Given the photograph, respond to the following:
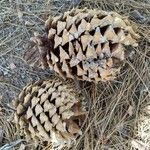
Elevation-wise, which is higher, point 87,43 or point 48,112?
point 87,43

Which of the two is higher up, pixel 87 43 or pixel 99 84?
pixel 87 43

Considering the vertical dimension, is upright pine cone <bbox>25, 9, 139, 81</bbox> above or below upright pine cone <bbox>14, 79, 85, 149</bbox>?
above

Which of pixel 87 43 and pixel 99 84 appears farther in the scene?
pixel 99 84

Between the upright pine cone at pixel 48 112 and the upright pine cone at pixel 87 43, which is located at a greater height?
the upright pine cone at pixel 87 43

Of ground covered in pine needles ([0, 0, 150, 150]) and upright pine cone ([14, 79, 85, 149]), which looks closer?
upright pine cone ([14, 79, 85, 149])
